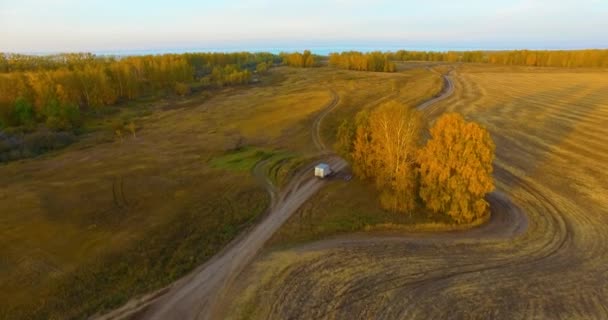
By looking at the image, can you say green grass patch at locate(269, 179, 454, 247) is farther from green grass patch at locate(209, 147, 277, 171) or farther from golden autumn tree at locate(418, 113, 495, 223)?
green grass patch at locate(209, 147, 277, 171)

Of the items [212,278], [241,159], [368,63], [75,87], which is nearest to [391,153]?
[212,278]

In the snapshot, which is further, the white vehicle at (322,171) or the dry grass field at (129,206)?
the white vehicle at (322,171)

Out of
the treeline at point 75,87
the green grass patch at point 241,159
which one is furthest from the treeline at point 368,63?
the green grass patch at point 241,159

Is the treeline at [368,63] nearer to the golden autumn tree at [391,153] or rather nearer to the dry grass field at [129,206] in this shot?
the dry grass field at [129,206]

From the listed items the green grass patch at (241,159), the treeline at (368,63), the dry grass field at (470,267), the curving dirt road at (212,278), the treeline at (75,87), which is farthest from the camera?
the treeline at (368,63)

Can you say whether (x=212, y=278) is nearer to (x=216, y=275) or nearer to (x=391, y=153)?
(x=216, y=275)

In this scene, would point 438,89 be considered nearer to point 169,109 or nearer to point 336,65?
point 169,109

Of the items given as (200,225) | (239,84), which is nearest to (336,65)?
(239,84)

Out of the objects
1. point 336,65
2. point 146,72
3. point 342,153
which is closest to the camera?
point 342,153

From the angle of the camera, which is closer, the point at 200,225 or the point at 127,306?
the point at 127,306
